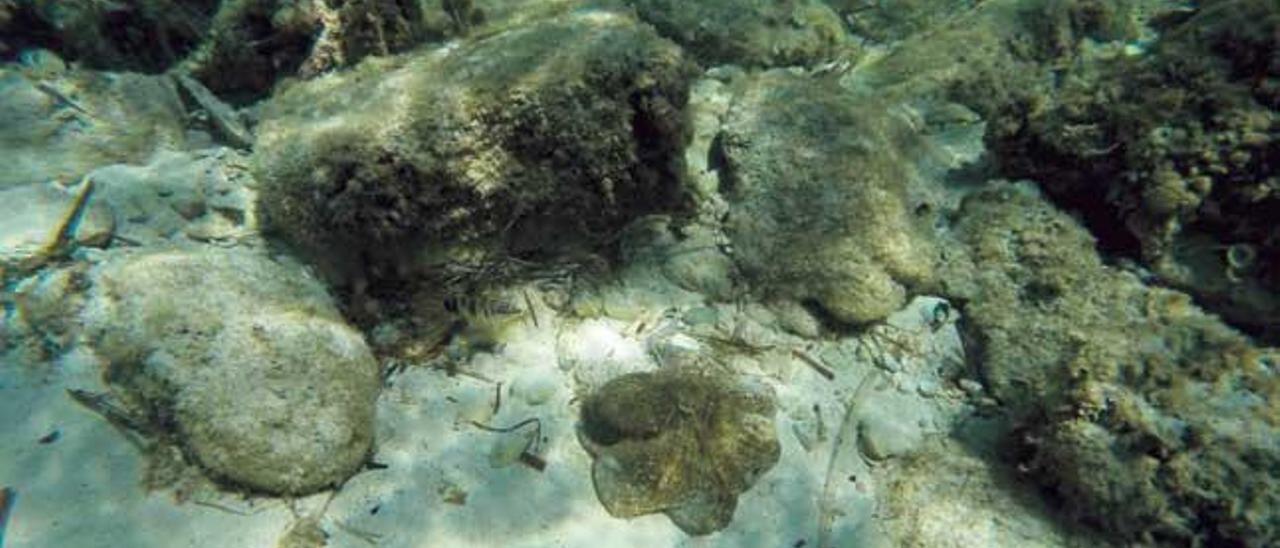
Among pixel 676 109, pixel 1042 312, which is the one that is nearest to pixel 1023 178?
pixel 1042 312

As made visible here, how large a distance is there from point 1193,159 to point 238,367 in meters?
4.87

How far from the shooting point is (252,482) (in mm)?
2701

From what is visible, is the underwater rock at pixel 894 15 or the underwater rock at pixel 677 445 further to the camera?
the underwater rock at pixel 894 15

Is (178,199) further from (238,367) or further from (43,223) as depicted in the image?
(238,367)

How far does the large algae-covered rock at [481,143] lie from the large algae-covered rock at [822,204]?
0.70 meters

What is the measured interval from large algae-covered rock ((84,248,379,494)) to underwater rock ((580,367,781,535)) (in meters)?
1.05

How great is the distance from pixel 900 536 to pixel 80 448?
3.48m

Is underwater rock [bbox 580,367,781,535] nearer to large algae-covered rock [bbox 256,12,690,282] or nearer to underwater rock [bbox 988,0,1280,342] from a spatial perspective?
large algae-covered rock [bbox 256,12,690,282]

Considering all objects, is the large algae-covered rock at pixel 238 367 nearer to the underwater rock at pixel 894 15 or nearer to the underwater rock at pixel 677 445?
the underwater rock at pixel 677 445

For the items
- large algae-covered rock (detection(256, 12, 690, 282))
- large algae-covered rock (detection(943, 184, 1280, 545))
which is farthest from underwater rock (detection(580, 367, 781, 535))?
large algae-covered rock (detection(943, 184, 1280, 545))

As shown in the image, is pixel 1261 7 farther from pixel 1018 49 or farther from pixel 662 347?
pixel 662 347

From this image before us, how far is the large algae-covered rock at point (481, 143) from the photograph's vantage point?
3029 mm

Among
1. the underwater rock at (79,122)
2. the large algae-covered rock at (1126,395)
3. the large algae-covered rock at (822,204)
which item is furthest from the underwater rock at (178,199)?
the large algae-covered rock at (1126,395)

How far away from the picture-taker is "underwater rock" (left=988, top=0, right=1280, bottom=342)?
3670mm
